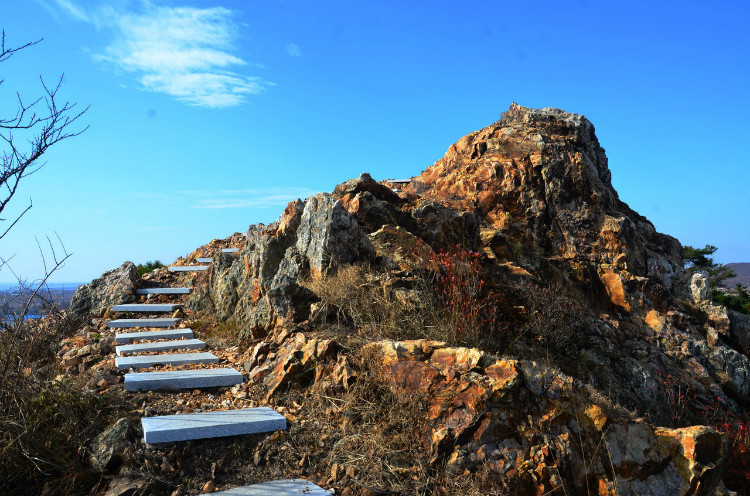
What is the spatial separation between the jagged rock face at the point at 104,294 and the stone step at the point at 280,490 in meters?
6.80

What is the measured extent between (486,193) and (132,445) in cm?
702

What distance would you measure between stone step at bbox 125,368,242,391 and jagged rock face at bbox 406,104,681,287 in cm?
477

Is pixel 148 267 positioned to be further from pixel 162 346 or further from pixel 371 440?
pixel 371 440

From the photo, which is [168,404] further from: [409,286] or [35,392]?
[409,286]

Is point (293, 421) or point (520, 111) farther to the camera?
point (520, 111)

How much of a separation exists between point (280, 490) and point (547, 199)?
23.4 feet

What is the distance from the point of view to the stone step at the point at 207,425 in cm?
401

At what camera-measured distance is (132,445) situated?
3990mm

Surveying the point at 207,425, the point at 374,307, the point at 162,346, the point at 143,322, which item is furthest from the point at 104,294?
the point at 207,425

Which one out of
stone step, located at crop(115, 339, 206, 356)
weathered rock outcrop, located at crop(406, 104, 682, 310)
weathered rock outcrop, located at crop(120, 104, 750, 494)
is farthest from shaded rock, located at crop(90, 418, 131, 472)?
weathered rock outcrop, located at crop(406, 104, 682, 310)

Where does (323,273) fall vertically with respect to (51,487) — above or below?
above

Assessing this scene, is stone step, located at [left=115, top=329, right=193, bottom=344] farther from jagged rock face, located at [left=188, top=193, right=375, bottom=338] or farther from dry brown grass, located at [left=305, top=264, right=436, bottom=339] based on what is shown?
dry brown grass, located at [left=305, top=264, right=436, bottom=339]

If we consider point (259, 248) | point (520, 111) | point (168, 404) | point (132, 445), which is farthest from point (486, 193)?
point (132, 445)

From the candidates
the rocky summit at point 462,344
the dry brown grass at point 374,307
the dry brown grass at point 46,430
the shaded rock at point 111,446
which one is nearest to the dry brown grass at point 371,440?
the rocky summit at point 462,344
